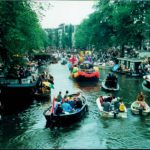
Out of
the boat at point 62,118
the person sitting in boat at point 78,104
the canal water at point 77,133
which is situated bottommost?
the canal water at point 77,133

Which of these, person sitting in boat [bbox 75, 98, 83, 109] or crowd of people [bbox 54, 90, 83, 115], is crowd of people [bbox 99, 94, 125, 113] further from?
crowd of people [bbox 54, 90, 83, 115]

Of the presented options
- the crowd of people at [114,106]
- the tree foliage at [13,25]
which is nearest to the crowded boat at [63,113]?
the crowd of people at [114,106]

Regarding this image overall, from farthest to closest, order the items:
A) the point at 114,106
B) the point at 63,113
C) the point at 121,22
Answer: the point at 121,22
the point at 114,106
the point at 63,113

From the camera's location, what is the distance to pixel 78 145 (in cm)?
2039

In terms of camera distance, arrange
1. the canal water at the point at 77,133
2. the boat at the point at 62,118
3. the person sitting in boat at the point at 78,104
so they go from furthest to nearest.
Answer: the person sitting in boat at the point at 78,104 → the boat at the point at 62,118 → the canal water at the point at 77,133

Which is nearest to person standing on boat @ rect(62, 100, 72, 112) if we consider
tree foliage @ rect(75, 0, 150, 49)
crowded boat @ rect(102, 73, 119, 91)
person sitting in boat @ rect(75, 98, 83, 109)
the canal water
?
the canal water

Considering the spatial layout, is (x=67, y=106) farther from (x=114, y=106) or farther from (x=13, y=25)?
(x=13, y=25)

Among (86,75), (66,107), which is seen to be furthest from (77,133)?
(86,75)

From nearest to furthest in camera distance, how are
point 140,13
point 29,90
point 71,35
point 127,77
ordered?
point 29,90
point 127,77
point 140,13
point 71,35

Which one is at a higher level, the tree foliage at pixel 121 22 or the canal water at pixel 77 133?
the tree foliage at pixel 121 22

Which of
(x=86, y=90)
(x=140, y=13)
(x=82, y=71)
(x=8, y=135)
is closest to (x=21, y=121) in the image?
(x=8, y=135)

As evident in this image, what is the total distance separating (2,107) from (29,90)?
5.08 meters

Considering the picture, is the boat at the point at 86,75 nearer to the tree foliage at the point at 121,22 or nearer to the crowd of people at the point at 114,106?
the tree foliage at the point at 121,22

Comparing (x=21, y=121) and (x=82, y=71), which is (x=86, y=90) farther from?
(x=21, y=121)
